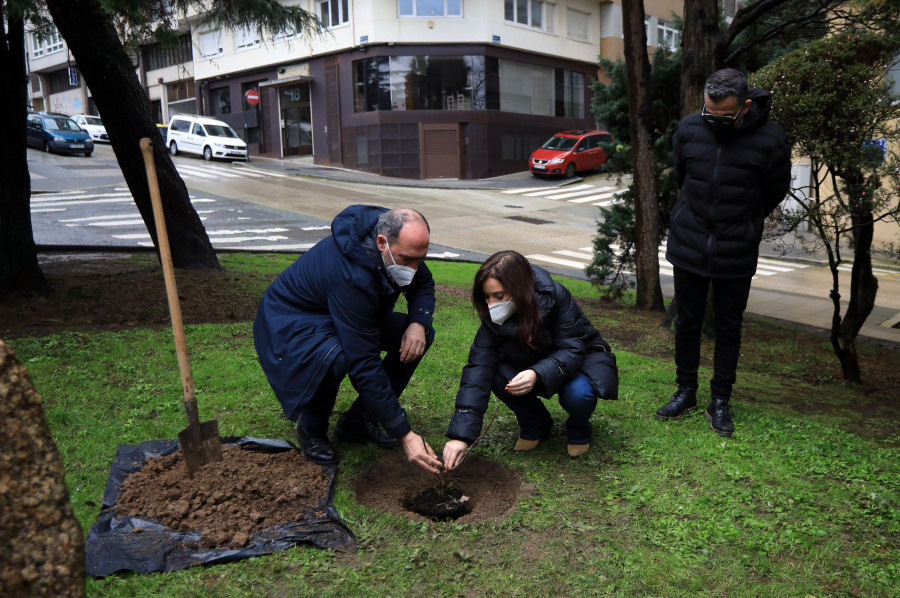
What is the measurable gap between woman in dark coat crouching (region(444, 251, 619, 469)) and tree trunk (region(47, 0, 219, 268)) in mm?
5297

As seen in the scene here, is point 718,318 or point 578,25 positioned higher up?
point 578,25

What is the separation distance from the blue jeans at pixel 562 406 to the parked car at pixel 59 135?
1165 inches

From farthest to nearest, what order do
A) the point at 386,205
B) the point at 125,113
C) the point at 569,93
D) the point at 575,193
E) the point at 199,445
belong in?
the point at 569,93 < the point at 575,193 < the point at 386,205 < the point at 125,113 < the point at 199,445

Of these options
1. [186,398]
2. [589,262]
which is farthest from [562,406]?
[589,262]

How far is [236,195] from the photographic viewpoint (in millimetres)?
21609

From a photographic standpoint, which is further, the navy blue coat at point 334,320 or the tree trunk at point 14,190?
the tree trunk at point 14,190

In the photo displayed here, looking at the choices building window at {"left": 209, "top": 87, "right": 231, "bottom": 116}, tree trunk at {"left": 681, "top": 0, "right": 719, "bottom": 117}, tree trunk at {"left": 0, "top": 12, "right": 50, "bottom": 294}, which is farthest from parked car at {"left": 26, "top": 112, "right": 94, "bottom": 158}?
tree trunk at {"left": 681, "top": 0, "right": 719, "bottom": 117}

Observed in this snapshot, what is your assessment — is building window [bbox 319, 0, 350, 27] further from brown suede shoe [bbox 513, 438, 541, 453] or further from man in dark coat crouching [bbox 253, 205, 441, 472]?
brown suede shoe [bbox 513, 438, 541, 453]

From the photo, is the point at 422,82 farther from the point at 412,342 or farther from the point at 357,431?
the point at 412,342

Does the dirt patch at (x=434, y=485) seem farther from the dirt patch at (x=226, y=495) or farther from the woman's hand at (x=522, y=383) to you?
the woman's hand at (x=522, y=383)

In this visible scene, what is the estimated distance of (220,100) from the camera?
125 feet

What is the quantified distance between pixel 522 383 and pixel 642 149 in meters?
5.69

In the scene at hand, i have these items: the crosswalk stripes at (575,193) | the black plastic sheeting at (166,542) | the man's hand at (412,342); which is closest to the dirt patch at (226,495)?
the black plastic sheeting at (166,542)

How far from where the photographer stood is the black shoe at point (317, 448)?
152 inches
